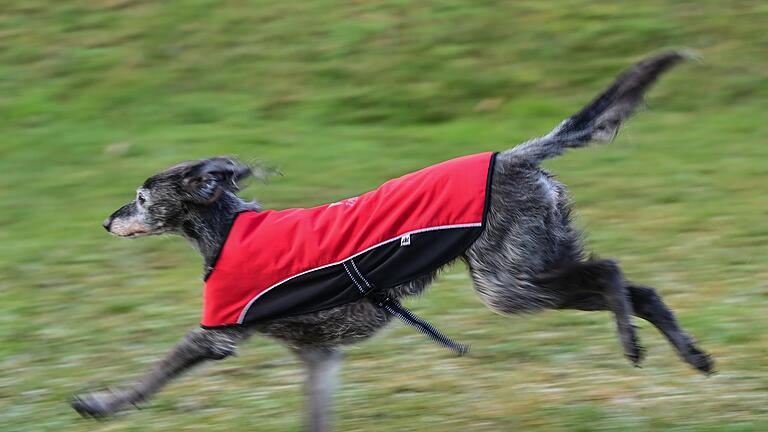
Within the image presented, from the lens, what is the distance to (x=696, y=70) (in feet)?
43.4

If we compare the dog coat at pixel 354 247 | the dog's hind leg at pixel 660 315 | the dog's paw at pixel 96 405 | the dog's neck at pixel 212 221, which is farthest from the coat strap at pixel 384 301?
the dog's paw at pixel 96 405

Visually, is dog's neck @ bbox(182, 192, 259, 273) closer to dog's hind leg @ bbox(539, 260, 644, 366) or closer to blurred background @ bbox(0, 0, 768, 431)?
blurred background @ bbox(0, 0, 768, 431)

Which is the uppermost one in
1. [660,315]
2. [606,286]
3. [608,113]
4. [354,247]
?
[608,113]

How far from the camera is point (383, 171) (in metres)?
11.3

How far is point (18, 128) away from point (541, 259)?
29.7ft

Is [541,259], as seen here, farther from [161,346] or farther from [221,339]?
[161,346]

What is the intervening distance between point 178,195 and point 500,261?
5.36 feet

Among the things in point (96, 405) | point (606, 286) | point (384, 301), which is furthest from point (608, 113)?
point (96, 405)

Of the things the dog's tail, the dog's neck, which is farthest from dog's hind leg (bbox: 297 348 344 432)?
the dog's tail

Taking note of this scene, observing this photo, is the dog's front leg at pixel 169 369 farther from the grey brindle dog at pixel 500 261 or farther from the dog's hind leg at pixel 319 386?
the dog's hind leg at pixel 319 386

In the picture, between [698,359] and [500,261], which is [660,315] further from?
[500,261]

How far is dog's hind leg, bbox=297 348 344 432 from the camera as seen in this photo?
19.1ft

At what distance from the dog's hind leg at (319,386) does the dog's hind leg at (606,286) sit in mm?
1158

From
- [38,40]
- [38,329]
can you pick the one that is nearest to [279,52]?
[38,40]
